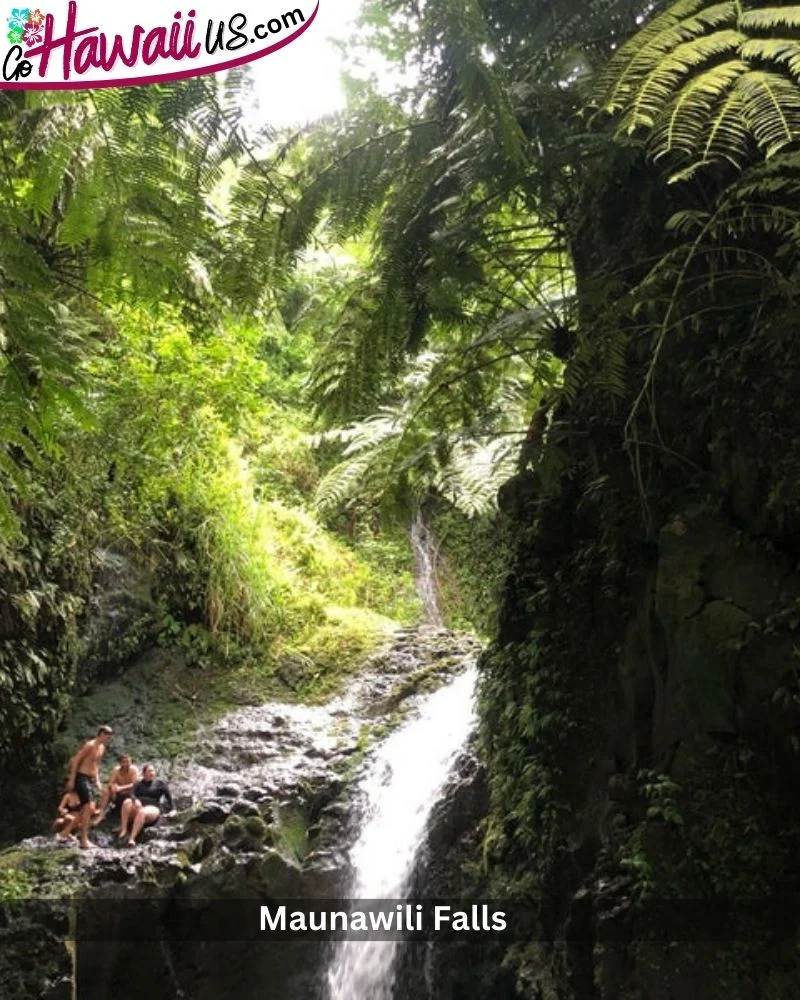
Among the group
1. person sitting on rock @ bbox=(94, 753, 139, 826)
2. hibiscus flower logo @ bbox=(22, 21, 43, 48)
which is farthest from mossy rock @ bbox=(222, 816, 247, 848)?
hibiscus flower logo @ bbox=(22, 21, 43, 48)

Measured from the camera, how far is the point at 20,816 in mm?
6430

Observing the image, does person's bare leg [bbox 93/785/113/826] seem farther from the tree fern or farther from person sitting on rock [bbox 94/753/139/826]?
the tree fern

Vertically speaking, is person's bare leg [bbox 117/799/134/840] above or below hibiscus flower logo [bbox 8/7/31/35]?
below

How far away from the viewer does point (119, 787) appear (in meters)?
6.32

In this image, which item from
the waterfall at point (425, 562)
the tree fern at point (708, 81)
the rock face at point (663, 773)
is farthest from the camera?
the waterfall at point (425, 562)

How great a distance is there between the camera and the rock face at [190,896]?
17.0ft

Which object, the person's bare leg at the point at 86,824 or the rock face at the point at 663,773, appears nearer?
the rock face at the point at 663,773

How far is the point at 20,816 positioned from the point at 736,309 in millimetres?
6156

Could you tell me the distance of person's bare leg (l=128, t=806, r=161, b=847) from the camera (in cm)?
598

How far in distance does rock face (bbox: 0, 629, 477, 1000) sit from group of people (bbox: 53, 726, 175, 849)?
0.41 ft

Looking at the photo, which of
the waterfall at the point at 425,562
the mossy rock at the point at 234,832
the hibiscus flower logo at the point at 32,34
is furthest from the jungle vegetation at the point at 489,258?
the waterfall at the point at 425,562

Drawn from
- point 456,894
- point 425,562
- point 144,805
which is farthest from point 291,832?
point 425,562

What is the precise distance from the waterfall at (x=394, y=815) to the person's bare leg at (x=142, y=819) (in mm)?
1511

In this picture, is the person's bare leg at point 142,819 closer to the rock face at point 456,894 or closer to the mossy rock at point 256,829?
the mossy rock at point 256,829
